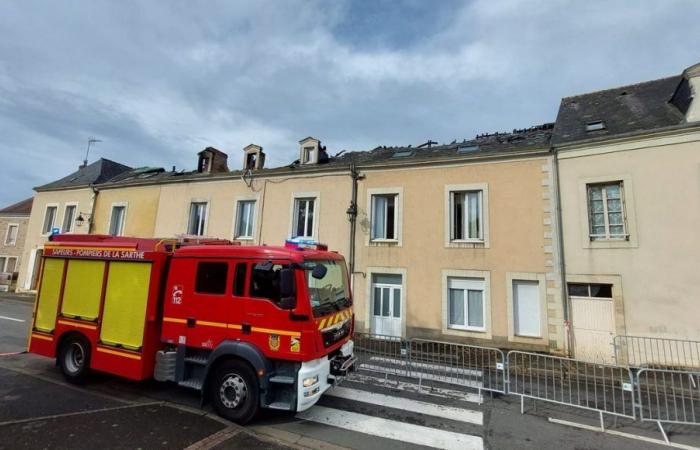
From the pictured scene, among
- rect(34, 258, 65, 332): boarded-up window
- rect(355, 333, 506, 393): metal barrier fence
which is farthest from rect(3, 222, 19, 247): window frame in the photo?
rect(355, 333, 506, 393): metal barrier fence

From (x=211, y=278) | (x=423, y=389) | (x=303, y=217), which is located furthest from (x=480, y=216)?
(x=211, y=278)

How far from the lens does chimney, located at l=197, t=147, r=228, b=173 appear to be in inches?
695

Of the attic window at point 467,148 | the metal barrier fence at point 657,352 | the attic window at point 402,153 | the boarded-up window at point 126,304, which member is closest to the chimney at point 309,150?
the attic window at point 402,153

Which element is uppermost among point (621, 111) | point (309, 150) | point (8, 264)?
point (621, 111)

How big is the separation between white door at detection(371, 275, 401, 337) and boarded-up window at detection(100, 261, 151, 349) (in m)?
Answer: 8.20

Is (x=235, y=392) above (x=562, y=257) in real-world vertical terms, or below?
below

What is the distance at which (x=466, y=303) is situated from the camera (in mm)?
11547

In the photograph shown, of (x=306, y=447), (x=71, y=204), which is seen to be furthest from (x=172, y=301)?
(x=71, y=204)

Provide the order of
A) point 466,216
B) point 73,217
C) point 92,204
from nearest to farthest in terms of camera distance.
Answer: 1. point 466,216
2. point 92,204
3. point 73,217

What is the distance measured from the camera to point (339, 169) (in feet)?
45.8

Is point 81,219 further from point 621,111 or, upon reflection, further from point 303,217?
point 621,111

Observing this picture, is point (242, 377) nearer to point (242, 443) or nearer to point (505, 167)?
point (242, 443)

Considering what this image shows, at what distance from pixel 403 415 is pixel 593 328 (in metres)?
7.62

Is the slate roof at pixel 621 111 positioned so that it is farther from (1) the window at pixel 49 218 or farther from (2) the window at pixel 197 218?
(1) the window at pixel 49 218
